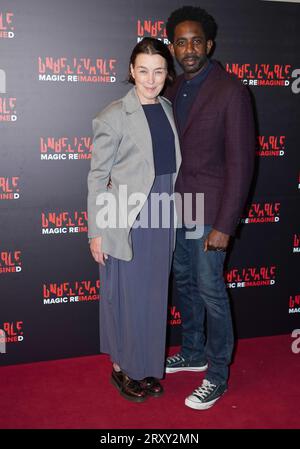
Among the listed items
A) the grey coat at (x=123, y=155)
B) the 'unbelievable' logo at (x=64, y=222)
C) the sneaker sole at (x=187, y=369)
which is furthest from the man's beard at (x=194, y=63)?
the sneaker sole at (x=187, y=369)

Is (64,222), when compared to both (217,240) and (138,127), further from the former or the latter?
(217,240)

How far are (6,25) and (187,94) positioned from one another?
3.16ft

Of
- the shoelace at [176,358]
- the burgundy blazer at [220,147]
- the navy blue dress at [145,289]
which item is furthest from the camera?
the shoelace at [176,358]

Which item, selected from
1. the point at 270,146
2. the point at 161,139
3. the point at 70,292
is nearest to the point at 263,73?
the point at 270,146

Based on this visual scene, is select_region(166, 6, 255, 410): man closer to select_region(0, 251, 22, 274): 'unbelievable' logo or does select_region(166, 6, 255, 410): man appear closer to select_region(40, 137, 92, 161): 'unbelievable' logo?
select_region(40, 137, 92, 161): 'unbelievable' logo

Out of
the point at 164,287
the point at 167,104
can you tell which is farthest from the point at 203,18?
the point at 164,287

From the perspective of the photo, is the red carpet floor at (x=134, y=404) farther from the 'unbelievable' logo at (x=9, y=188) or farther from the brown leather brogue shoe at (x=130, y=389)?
the 'unbelievable' logo at (x=9, y=188)

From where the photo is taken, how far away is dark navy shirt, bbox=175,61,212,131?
86.2 inches

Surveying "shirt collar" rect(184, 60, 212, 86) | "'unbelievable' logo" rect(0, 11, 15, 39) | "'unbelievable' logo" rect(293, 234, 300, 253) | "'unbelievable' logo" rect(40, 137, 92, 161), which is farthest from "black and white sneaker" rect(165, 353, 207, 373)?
"'unbelievable' logo" rect(0, 11, 15, 39)

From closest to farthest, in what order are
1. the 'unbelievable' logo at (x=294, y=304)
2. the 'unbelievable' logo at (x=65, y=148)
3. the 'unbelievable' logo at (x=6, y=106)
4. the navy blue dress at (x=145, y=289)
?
the navy blue dress at (x=145, y=289) → the 'unbelievable' logo at (x=6, y=106) → the 'unbelievable' logo at (x=65, y=148) → the 'unbelievable' logo at (x=294, y=304)

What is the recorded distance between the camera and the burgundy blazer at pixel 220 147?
6.81 feet

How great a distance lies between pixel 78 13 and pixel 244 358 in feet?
6.82

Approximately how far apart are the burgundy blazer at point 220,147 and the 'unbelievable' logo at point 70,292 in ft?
2.92

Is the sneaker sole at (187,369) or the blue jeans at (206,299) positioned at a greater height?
the blue jeans at (206,299)
